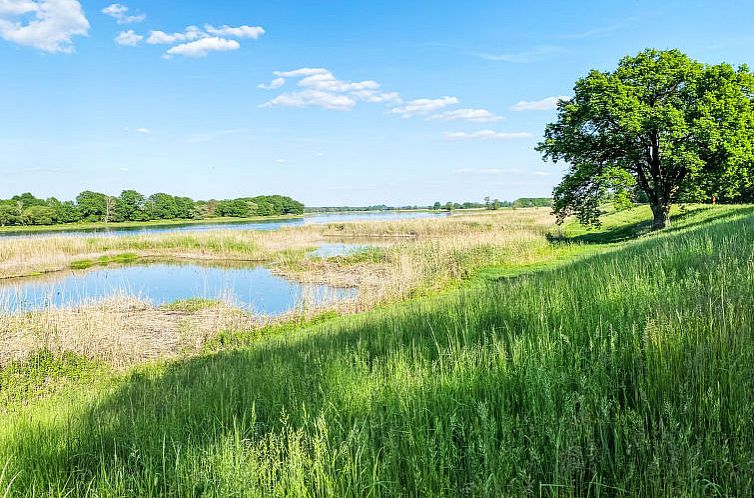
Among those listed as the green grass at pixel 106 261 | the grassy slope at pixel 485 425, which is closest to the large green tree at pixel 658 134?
the grassy slope at pixel 485 425

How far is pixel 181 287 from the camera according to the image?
82.3ft

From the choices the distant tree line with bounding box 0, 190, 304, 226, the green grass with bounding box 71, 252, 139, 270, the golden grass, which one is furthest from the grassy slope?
the distant tree line with bounding box 0, 190, 304, 226

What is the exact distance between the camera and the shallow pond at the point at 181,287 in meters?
18.7

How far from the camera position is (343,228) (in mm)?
63656

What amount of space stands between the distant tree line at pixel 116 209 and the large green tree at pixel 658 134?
361ft

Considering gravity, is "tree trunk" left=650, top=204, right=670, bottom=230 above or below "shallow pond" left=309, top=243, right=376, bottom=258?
above

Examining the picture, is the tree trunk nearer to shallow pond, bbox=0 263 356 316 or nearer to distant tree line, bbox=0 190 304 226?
shallow pond, bbox=0 263 356 316

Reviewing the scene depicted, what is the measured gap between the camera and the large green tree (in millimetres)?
21922

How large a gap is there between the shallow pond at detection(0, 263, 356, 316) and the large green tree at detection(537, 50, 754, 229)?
15.6 metres

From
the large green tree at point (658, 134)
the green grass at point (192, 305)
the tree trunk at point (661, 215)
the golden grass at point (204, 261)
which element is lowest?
the green grass at point (192, 305)

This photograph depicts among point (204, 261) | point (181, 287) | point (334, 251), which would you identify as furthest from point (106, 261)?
point (334, 251)

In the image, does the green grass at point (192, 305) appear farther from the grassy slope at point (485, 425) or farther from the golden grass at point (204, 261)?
the grassy slope at point (485, 425)

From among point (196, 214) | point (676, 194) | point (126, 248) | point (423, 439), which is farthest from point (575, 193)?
point (196, 214)

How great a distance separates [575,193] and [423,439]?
26.1 meters
